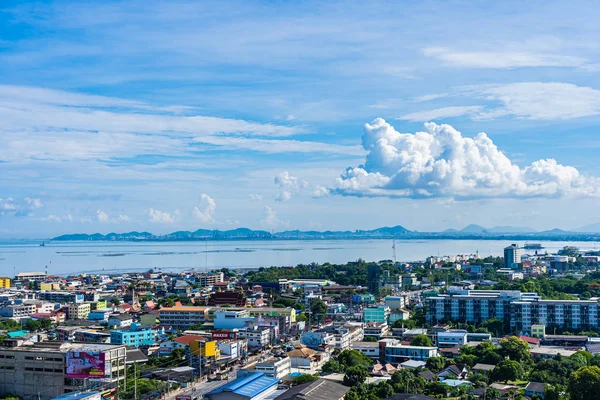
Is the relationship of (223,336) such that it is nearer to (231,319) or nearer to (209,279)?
(231,319)

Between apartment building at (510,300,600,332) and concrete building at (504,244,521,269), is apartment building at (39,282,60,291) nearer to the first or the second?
apartment building at (510,300,600,332)

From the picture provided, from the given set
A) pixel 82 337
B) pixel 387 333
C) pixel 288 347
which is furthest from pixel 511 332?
pixel 82 337

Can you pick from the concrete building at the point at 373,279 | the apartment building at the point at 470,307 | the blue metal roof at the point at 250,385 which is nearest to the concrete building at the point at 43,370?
the blue metal roof at the point at 250,385

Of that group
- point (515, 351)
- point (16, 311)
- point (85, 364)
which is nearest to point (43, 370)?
point (85, 364)

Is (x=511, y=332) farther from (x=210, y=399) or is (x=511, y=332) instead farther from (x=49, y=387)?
(x=49, y=387)

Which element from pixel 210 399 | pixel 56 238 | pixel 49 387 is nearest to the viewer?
pixel 210 399

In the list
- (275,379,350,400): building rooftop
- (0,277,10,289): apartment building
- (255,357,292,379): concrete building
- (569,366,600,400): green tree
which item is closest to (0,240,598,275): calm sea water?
(0,277,10,289): apartment building

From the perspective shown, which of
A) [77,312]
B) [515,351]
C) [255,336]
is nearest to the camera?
[515,351]
